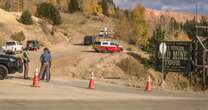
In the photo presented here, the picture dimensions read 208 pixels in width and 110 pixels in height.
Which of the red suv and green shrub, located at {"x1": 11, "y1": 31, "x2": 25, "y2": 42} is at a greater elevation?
green shrub, located at {"x1": 11, "y1": 31, "x2": 25, "y2": 42}

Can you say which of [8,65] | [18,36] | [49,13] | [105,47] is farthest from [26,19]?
[8,65]

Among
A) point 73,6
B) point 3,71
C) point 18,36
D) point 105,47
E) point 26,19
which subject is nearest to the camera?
point 3,71

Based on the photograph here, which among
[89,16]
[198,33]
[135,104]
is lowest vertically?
[135,104]

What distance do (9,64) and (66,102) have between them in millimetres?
11671

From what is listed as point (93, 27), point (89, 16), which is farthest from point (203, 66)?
point (89, 16)

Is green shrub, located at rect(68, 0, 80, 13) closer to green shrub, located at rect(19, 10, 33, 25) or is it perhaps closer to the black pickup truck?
green shrub, located at rect(19, 10, 33, 25)

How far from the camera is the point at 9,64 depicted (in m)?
33.3

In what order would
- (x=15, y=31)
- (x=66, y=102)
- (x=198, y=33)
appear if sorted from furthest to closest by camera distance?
(x=15, y=31) → (x=198, y=33) → (x=66, y=102)

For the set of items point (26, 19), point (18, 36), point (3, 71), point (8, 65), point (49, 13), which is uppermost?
point (49, 13)

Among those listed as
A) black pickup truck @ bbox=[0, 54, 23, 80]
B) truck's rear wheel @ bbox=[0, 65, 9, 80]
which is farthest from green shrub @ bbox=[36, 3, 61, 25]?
truck's rear wheel @ bbox=[0, 65, 9, 80]

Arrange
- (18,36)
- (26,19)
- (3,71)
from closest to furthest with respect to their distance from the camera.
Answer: (3,71)
(18,36)
(26,19)

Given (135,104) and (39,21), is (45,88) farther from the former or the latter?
(39,21)

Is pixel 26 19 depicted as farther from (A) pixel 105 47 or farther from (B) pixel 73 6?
(B) pixel 73 6

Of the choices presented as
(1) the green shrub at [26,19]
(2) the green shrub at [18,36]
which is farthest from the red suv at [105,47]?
(1) the green shrub at [26,19]
